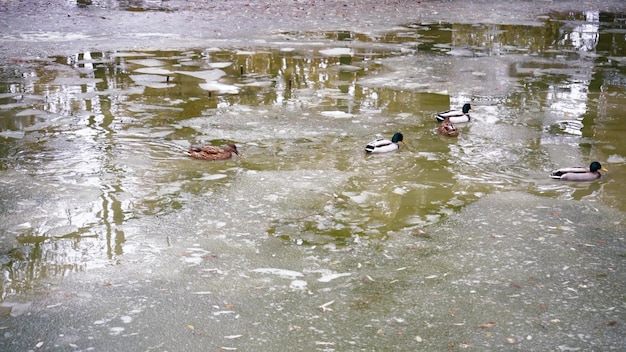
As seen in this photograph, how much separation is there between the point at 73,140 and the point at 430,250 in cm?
459

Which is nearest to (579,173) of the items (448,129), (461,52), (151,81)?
(448,129)

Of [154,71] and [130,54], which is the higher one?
[130,54]

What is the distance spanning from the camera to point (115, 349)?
4.11 meters

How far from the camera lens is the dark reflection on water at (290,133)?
5996 millimetres

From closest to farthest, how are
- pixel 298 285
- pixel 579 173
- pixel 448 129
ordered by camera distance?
1. pixel 298 285
2. pixel 579 173
3. pixel 448 129

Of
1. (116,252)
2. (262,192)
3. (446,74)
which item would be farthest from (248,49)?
(116,252)

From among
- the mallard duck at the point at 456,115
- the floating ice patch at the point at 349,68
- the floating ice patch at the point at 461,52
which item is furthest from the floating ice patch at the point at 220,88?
the floating ice patch at the point at 461,52

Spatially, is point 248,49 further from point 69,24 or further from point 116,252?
point 116,252

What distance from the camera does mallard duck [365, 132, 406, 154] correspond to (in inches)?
300

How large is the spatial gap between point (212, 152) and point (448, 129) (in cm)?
287

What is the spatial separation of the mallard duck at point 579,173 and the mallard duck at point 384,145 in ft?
5.71

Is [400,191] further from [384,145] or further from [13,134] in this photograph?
[13,134]

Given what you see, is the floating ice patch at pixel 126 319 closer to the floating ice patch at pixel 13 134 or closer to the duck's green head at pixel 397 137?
the duck's green head at pixel 397 137

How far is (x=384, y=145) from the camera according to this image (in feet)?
25.1
